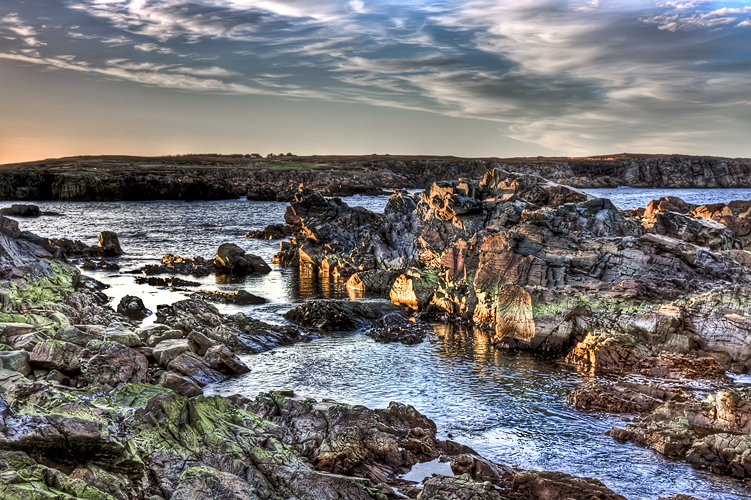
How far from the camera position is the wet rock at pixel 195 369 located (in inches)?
806

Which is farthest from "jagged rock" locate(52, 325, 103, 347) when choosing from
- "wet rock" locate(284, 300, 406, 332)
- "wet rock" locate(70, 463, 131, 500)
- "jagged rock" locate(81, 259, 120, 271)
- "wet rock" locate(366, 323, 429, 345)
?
"jagged rock" locate(81, 259, 120, 271)

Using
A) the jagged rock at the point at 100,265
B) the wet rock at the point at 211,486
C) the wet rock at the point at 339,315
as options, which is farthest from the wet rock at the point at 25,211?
the wet rock at the point at 211,486

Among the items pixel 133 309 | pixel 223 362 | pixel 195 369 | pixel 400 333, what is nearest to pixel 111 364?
pixel 195 369

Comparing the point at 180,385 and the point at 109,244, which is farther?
the point at 109,244

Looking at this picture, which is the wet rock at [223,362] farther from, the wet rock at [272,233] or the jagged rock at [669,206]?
the wet rock at [272,233]

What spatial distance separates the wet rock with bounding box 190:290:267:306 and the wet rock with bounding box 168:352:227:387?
1243cm

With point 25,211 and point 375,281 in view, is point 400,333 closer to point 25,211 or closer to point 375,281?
point 375,281

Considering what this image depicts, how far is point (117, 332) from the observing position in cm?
2083

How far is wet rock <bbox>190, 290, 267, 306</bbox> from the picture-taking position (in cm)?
3466

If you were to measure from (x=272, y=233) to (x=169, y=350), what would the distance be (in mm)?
50419

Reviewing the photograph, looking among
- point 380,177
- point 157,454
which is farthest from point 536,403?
point 380,177

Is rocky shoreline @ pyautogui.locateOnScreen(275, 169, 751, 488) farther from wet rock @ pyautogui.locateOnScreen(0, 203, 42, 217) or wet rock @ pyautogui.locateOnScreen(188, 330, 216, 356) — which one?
wet rock @ pyautogui.locateOnScreen(0, 203, 42, 217)

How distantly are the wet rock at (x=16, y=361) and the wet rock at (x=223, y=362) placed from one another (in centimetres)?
707

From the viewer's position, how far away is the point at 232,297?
35.1 metres
